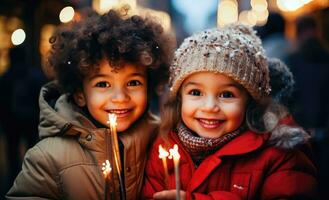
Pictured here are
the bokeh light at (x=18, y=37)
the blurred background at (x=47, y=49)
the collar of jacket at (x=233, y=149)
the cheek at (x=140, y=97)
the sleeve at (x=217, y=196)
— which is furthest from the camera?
the bokeh light at (x=18, y=37)

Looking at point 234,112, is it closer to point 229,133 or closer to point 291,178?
point 229,133

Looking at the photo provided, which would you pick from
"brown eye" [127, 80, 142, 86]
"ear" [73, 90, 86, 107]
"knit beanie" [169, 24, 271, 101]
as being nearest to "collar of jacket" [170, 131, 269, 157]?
"knit beanie" [169, 24, 271, 101]

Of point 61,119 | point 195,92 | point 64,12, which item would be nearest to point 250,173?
point 195,92

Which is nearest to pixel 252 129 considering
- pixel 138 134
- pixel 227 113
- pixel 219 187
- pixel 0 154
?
pixel 227 113

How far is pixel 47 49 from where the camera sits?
7234 mm

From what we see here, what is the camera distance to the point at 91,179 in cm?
258

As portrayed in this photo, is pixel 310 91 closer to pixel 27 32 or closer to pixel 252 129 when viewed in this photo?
pixel 252 129

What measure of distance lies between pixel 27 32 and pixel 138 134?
834cm

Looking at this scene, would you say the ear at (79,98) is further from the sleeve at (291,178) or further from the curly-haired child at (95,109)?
the sleeve at (291,178)

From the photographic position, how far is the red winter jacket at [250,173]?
2.38 metres

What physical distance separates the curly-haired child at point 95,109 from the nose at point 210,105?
0.38 m

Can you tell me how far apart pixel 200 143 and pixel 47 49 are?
203 inches

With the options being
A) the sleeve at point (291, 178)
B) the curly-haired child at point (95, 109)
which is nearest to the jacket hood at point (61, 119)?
the curly-haired child at point (95, 109)

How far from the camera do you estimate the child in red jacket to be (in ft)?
8.00
